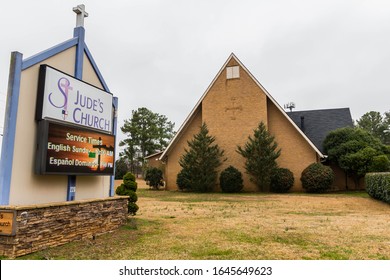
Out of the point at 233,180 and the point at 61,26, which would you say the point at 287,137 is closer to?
the point at 233,180

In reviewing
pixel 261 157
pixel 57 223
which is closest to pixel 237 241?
pixel 57 223

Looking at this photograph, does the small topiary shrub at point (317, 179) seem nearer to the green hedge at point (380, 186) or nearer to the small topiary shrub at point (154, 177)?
the green hedge at point (380, 186)

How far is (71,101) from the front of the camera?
715cm

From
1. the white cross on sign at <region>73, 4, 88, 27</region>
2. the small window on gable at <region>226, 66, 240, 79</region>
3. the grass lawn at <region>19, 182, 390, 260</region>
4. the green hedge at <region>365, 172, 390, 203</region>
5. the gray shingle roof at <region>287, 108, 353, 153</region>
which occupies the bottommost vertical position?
the grass lawn at <region>19, 182, 390, 260</region>

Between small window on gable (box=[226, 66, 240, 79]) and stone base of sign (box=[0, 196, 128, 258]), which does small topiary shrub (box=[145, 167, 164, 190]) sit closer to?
small window on gable (box=[226, 66, 240, 79])

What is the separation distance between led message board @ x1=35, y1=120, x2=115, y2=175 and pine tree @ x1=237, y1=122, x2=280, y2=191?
55.7 ft

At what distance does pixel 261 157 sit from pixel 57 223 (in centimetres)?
1941

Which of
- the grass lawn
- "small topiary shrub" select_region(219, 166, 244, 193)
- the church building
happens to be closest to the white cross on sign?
the grass lawn

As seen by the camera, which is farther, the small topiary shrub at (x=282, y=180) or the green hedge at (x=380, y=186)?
the small topiary shrub at (x=282, y=180)

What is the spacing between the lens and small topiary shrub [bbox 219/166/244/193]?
23781mm

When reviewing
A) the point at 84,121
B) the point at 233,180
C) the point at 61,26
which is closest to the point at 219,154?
the point at 233,180

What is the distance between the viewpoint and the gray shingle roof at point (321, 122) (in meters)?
28.7

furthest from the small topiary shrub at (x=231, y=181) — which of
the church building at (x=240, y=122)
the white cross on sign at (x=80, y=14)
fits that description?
the white cross on sign at (x=80, y=14)

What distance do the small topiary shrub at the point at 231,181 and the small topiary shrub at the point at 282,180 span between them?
2.66 meters
